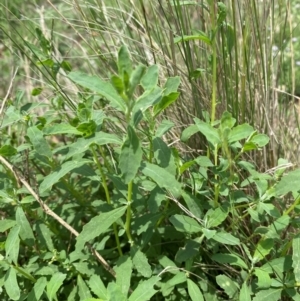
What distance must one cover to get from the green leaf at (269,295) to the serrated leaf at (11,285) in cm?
56

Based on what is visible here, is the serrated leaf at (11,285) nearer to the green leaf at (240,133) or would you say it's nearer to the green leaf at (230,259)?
the green leaf at (230,259)

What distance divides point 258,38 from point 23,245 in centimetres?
95

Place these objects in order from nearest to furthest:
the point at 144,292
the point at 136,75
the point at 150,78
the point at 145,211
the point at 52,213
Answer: the point at 136,75
the point at 150,78
the point at 144,292
the point at 52,213
the point at 145,211

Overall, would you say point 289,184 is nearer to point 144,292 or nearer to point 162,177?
point 162,177

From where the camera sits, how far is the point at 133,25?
159 cm

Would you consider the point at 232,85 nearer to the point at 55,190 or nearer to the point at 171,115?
the point at 171,115

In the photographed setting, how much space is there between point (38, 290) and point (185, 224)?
40 cm

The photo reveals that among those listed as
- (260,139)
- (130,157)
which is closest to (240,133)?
(260,139)

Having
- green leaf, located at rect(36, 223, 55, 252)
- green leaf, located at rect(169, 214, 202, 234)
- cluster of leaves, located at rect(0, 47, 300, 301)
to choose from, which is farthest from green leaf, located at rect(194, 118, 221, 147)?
green leaf, located at rect(36, 223, 55, 252)

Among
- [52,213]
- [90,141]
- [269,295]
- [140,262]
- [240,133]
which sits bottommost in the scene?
[269,295]

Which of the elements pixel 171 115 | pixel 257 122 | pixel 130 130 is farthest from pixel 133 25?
pixel 130 130

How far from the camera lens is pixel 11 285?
1.08 metres

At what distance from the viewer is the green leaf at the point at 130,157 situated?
2.97ft

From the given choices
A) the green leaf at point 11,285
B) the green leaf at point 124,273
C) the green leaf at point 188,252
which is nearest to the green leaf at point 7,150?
the green leaf at point 11,285
